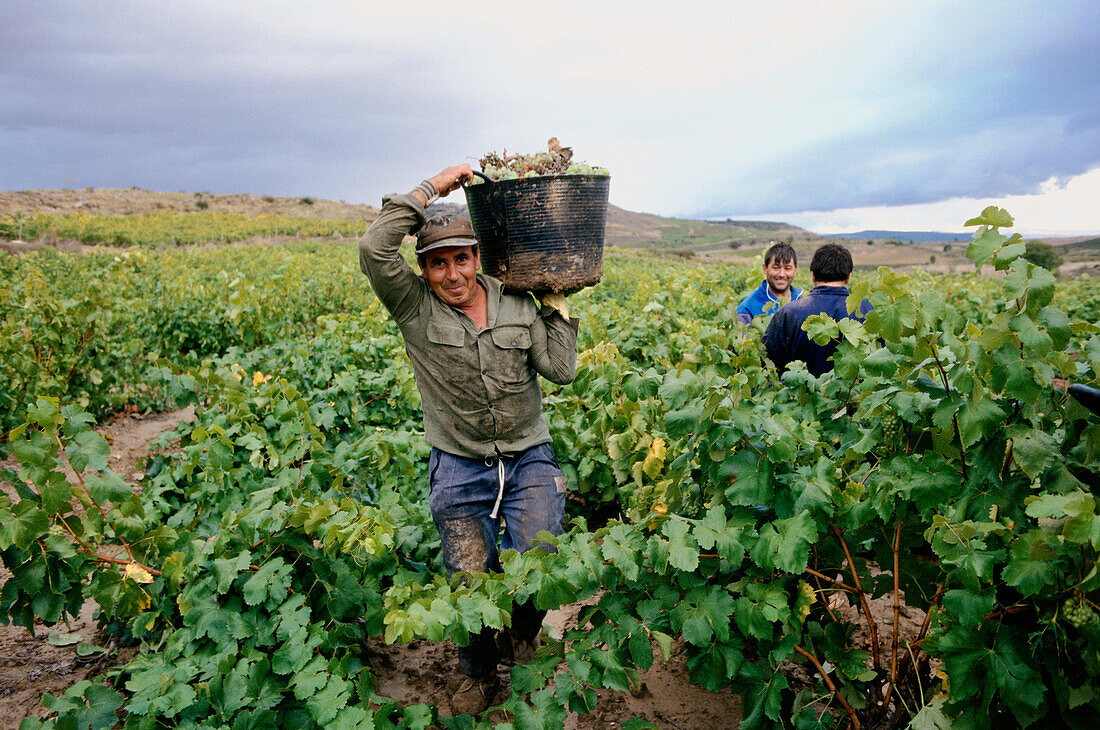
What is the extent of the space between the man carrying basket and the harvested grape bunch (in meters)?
0.11

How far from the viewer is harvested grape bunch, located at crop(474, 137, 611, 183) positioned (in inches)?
108

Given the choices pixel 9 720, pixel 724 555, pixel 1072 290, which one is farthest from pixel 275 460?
pixel 1072 290

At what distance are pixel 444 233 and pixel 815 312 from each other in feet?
7.35

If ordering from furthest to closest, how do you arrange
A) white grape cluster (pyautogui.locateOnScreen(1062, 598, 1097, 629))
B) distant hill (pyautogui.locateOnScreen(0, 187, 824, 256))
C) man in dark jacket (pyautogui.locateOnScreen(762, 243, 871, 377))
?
distant hill (pyautogui.locateOnScreen(0, 187, 824, 256)), man in dark jacket (pyautogui.locateOnScreen(762, 243, 871, 377)), white grape cluster (pyautogui.locateOnScreen(1062, 598, 1097, 629))

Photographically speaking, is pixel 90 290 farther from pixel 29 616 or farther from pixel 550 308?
pixel 550 308

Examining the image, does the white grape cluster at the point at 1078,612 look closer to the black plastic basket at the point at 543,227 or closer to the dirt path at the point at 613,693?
the dirt path at the point at 613,693

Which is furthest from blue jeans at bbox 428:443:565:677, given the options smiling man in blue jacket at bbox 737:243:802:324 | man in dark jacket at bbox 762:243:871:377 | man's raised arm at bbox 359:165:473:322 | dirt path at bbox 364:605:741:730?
smiling man in blue jacket at bbox 737:243:802:324

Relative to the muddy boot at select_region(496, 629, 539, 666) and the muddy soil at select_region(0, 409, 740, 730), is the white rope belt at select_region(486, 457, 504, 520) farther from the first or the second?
the muddy soil at select_region(0, 409, 740, 730)

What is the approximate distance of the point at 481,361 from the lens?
280cm

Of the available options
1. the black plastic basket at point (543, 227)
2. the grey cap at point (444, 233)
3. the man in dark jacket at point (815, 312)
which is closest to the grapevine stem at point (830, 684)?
the black plastic basket at point (543, 227)

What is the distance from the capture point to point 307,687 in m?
2.03

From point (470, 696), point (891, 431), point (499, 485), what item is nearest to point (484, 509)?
point (499, 485)

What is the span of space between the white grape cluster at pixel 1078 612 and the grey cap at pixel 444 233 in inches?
84.2

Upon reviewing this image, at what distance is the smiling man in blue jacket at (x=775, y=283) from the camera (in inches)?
197
